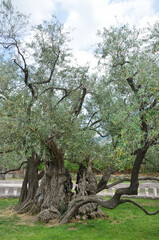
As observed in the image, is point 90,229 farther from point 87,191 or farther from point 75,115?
point 75,115

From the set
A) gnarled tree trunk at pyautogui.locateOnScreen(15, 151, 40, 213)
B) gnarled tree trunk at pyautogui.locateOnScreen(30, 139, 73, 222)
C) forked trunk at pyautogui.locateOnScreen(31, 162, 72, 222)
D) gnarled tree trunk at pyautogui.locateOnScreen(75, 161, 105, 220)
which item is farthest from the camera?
gnarled tree trunk at pyautogui.locateOnScreen(15, 151, 40, 213)

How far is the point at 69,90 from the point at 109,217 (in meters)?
7.31

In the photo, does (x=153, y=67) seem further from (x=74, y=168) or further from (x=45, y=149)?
(x=74, y=168)

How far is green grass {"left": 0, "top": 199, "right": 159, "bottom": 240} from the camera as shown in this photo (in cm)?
920

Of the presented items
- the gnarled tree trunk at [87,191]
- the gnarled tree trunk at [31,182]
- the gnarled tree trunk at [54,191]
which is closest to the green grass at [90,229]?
the gnarled tree trunk at [87,191]

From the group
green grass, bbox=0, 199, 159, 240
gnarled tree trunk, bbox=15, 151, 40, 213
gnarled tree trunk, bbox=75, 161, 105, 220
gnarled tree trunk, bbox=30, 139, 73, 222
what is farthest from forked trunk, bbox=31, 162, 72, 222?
gnarled tree trunk, bbox=15, 151, 40, 213

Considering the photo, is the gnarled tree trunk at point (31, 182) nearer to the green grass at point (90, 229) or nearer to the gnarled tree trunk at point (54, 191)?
the gnarled tree trunk at point (54, 191)

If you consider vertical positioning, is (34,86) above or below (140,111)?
above

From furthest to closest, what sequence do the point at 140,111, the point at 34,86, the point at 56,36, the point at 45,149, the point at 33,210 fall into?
the point at 33,210 < the point at 56,36 < the point at 34,86 < the point at 45,149 < the point at 140,111

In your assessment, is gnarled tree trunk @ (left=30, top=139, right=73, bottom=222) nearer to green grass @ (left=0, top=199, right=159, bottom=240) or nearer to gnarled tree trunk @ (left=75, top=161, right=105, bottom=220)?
gnarled tree trunk @ (left=75, top=161, right=105, bottom=220)

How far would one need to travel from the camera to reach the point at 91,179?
1304cm

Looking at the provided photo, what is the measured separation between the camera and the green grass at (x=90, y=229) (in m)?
9.20

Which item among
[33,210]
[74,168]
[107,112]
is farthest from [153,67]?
[74,168]

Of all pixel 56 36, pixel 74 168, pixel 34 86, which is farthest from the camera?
pixel 74 168
